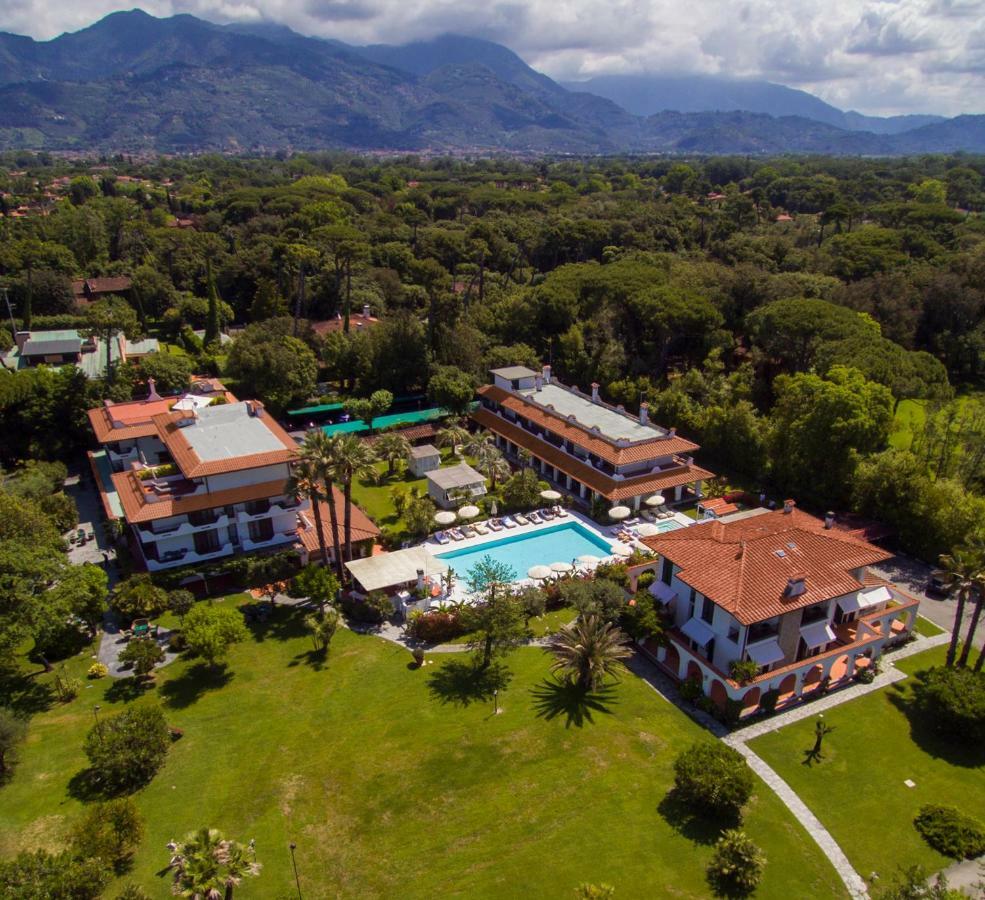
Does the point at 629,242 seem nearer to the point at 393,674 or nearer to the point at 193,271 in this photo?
the point at 193,271

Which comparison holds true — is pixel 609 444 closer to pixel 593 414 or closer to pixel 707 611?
pixel 593 414

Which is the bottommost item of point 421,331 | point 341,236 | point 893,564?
point 893,564

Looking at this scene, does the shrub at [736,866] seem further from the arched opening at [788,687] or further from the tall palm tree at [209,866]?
the tall palm tree at [209,866]

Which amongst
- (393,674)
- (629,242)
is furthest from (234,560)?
(629,242)

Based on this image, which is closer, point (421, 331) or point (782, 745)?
point (782, 745)

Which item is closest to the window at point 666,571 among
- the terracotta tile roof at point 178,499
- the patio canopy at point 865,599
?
the patio canopy at point 865,599

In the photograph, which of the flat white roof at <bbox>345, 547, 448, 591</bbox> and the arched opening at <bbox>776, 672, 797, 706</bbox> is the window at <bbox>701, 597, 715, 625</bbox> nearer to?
the arched opening at <bbox>776, 672, 797, 706</bbox>

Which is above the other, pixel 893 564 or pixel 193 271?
pixel 193 271

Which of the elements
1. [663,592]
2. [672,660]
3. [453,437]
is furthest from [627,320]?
[672,660]

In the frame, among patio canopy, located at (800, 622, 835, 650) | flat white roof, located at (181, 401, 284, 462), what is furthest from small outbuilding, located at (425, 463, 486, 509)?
patio canopy, located at (800, 622, 835, 650)
